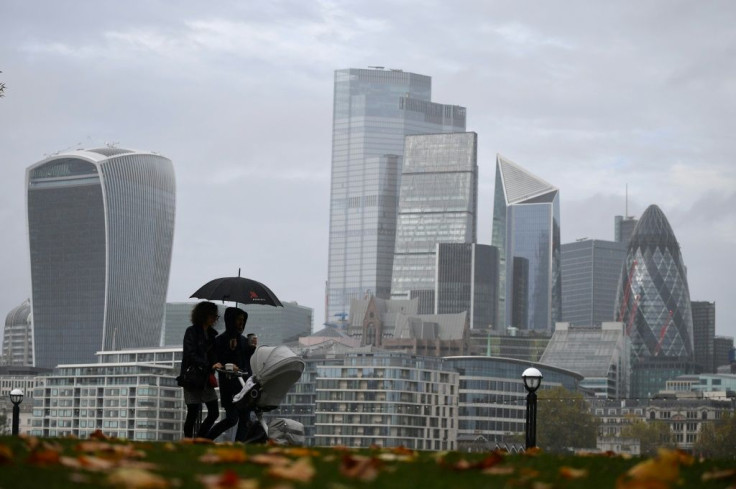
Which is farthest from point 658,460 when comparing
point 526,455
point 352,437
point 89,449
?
point 352,437

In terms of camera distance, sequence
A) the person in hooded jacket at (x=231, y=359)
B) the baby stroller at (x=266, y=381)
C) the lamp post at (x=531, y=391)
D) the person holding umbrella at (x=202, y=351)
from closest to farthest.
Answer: the person holding umbrella at (x=202, y=351), the person in hooded jacket at (x=231, y=359), the baby stroller at (x=266, y=381), the lamp post at (x=531, y=391)

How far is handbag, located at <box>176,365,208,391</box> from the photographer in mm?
24922

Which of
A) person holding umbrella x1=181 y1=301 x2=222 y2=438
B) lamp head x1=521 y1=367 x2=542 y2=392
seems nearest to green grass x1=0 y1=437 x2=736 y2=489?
person holding umbrella x1=181 y1=301 x2=222 y2=438

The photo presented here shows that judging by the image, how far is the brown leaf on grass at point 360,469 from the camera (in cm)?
1286

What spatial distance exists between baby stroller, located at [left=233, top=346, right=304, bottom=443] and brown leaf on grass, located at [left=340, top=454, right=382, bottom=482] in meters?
12.2

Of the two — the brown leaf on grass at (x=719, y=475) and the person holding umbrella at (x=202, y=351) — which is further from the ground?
the person holding umbrella at (x=202, y=351)

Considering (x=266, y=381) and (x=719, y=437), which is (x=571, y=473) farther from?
(x=719, y=437)

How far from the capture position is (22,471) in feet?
40.4

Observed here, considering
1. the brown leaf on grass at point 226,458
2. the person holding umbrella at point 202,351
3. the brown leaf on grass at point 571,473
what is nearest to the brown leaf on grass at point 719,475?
the brown leaf on grass at point 571,473

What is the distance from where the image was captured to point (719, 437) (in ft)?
607

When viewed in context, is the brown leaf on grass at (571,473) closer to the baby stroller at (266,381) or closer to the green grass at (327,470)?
the green grass at (327,470)

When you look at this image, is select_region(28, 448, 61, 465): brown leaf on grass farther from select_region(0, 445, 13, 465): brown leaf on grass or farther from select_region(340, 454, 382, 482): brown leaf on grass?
select_region(340, 454, 382, 482): brown leaf on grass

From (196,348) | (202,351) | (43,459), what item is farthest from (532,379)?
(43,459)

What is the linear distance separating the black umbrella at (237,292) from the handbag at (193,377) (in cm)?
480
